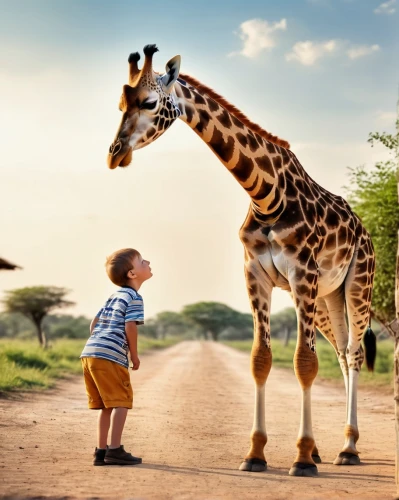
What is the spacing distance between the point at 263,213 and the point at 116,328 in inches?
70.1

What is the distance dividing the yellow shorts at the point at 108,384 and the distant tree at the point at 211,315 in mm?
76661

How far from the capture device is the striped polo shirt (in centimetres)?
579

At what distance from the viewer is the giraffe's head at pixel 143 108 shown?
5.82 metres

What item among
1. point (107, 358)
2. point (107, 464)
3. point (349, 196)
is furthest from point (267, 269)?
point (349, 196)

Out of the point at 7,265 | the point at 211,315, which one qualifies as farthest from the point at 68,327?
the point at 7,265

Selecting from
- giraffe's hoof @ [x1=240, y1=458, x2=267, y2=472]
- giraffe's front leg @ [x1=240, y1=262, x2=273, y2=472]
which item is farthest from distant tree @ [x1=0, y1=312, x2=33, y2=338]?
giraffe's hoof @ [x1=240, y1=458, x2=267, y2=472]

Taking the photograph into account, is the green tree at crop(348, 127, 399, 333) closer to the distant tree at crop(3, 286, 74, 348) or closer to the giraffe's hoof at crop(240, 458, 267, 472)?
the giraffe's hoof at crop(240, 458, 267, 472)

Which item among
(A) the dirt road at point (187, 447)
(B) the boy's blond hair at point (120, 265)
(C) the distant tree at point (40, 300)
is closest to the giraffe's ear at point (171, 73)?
(B) the boy's blond hair at point (120, 265)

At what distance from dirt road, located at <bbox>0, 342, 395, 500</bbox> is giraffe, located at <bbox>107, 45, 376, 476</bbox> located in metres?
0.47

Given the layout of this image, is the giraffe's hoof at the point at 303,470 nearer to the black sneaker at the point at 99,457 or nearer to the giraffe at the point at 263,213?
the giraffe at the point at 263,213

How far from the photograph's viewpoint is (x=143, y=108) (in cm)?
596

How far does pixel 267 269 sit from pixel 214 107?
156cm

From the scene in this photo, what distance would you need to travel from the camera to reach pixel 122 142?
19.1ft

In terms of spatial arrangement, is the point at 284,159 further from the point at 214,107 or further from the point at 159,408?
the point at 159,408
